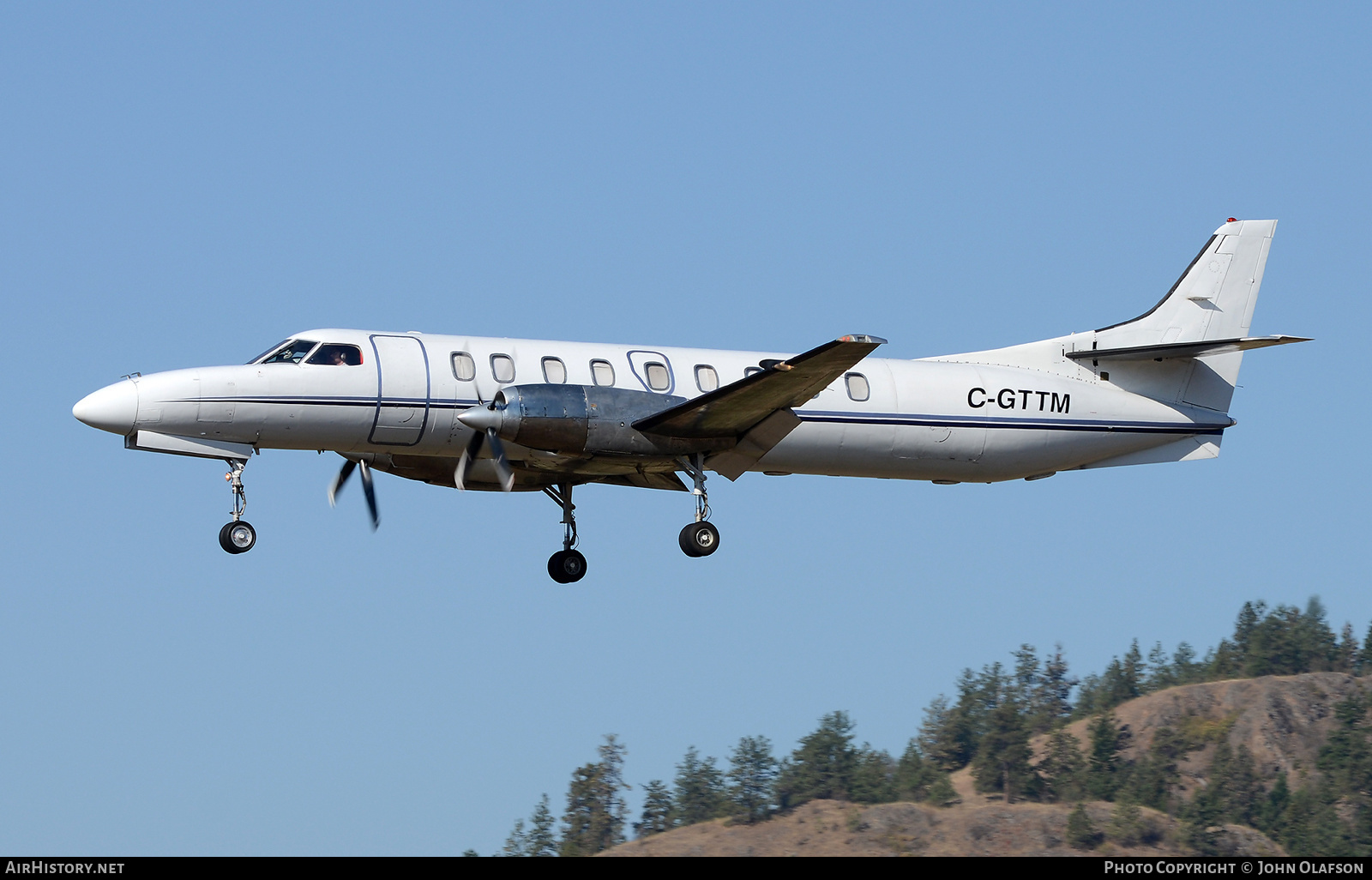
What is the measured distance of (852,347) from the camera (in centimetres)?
2109

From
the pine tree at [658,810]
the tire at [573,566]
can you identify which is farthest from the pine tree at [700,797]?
the tire at [573,566]

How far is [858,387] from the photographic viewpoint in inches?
982

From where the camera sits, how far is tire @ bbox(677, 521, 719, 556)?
23656 mm

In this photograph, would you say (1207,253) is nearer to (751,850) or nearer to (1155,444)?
(1155,444)

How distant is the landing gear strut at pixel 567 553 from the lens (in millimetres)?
26312

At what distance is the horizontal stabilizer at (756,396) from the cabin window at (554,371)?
139 cm

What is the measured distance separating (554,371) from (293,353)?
3587 mm

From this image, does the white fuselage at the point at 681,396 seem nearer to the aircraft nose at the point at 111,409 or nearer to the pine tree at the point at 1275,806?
the aircraft nose at the point at 111,409

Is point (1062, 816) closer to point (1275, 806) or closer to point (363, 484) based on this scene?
point (1275, 806)

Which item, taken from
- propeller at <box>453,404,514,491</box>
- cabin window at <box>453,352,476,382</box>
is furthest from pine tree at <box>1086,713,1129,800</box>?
cabin window at <box>453,352,476,382</box>

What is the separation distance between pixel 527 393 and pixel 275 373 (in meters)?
3.54

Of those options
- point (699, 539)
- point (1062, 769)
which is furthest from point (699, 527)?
point (1062, 769)

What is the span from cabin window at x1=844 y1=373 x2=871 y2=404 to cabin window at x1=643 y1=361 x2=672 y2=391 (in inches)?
109

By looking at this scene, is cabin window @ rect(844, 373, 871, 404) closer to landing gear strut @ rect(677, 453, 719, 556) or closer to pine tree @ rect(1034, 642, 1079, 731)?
landing gear strut @ rect(677, 453, 719, 556)
